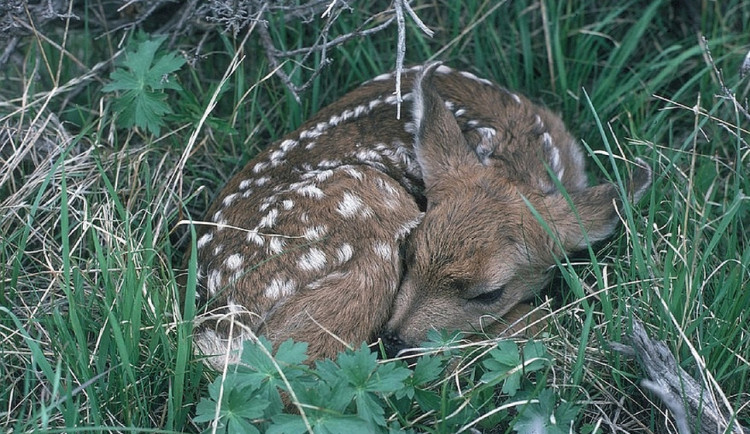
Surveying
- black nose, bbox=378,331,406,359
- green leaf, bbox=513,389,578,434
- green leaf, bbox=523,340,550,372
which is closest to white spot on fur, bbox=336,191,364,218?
black nose, bbox=378,331,406,359

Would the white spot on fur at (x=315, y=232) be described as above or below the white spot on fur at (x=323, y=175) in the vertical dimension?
below

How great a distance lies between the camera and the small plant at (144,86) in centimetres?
367

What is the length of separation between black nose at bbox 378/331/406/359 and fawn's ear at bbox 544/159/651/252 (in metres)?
0.69

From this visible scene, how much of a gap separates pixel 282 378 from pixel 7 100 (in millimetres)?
2251

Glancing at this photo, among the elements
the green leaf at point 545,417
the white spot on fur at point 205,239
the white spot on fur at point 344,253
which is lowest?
the green leaf at point 545,417

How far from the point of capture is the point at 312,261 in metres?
3.12

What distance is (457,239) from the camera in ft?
10.4

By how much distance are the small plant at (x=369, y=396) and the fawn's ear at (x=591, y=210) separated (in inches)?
26.7

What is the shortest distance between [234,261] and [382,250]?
513mm

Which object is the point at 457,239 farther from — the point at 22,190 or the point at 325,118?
the point at 22,190

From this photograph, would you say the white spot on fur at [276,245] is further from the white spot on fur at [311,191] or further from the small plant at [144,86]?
the small plant at [144,86]

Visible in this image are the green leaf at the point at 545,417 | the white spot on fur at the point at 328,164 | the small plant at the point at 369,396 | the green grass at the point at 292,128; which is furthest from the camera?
the white spot on fur at the point at 328,164

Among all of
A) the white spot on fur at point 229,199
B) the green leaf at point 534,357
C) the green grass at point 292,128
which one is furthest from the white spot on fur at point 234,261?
the green leaf at point 534,357

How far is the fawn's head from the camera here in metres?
3.17
